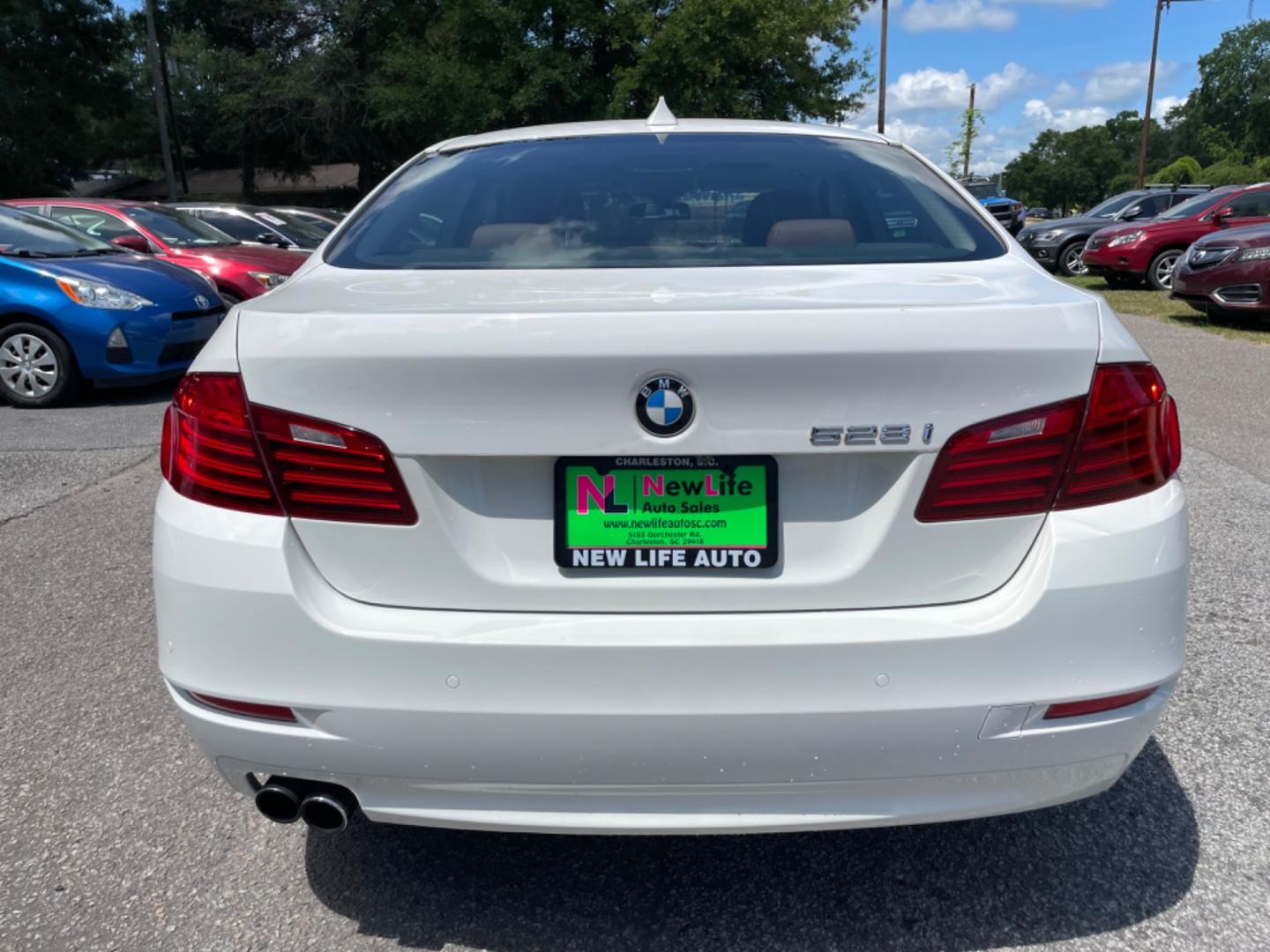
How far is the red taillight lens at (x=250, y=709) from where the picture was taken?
1924mm

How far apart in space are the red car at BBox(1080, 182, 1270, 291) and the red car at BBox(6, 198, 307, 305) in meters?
11.7

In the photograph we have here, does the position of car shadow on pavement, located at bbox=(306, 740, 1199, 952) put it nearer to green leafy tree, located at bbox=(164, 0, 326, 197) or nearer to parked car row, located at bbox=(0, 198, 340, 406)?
parked car row, located at bbox=(0, 198, 340, 406)

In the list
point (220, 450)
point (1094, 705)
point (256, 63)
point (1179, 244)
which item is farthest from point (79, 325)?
point (256, 63)

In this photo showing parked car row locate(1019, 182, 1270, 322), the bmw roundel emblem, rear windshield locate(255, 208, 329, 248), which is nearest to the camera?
the bmw roundel emblem

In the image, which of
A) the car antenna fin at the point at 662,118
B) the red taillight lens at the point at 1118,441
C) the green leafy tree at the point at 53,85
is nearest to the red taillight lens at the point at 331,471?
the red taillight lens at the point at 1118,441

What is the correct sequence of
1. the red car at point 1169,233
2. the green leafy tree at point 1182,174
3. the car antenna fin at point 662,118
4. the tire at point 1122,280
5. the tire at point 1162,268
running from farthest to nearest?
the green leafy tree at point 1182,174
the tire at point 1122,280
the tire at point 1162,268
the red car at point 1169,233
the car antenna fin at point 662,118

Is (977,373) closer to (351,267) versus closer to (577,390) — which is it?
(577,390)

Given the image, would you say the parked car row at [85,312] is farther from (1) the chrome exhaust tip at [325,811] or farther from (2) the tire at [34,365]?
(1) the chrome exhaust tip at [325,811]

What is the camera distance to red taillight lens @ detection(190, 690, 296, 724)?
1.92 metres

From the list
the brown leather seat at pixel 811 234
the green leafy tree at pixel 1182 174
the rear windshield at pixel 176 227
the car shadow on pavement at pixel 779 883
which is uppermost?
the brown leather seat at pixel 811 234

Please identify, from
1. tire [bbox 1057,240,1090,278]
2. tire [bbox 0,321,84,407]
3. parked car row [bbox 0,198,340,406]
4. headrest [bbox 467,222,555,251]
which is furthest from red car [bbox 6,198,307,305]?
tire [bbox 1057,240,1090,278]

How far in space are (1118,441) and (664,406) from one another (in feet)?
2.68

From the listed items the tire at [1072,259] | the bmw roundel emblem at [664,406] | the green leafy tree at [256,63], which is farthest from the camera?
the green leafy tree at [256,63]

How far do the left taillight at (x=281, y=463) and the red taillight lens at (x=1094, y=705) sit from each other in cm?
117
